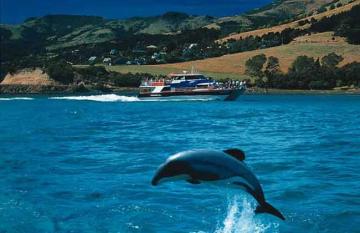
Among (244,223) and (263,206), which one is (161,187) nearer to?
(244,223)

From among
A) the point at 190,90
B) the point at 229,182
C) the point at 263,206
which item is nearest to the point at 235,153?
the point at 229,182

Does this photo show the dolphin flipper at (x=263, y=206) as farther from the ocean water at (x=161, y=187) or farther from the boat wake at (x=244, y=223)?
the boat wake at (x=244, y=223)

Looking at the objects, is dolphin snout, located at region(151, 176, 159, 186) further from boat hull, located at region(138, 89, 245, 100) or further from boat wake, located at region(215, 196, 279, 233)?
boat hull, located at region(138, 89, 245, 100)

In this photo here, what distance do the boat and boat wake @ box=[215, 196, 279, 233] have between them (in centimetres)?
11323

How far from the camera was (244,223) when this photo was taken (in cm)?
1988

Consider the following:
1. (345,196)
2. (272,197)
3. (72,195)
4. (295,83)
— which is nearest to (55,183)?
(72,195)

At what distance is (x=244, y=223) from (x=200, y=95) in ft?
382

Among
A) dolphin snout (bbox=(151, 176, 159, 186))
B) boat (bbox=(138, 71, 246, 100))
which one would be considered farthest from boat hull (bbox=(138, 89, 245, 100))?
dolphin snout (bbox=(151, 176, 159, 186))

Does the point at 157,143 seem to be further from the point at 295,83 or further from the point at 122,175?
the point at 295,83

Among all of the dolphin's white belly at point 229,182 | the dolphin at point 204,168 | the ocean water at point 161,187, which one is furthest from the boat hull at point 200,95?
the dolphin at point 204,168

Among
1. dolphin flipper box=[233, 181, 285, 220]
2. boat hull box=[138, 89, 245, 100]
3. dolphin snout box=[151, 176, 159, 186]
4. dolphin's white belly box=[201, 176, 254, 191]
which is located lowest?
boat hull box=[138, 89, 245, 100]

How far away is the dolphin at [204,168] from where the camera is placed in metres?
8.84

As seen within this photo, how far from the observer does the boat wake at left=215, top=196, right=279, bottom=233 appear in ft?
64.0

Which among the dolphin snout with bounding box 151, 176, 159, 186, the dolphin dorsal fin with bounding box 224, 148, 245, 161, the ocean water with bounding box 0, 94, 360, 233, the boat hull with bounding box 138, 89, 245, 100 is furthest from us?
the boat hull with bounding box 138, 89, 245, 100
